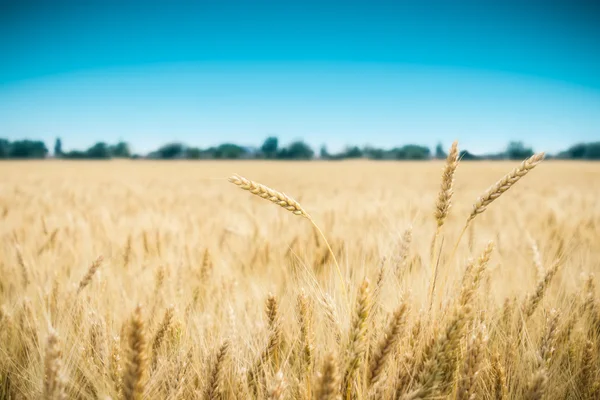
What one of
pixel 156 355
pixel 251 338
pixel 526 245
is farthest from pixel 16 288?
pixel 526 245

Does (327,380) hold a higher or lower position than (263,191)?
lower

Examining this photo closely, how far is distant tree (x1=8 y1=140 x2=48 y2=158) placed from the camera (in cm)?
3803

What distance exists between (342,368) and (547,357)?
1.77 feet

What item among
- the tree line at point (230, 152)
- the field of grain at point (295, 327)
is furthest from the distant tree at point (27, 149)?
the field of grain at point (295, 327)

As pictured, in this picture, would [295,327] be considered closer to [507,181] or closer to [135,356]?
[135,356]

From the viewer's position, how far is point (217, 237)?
2510 millimetres

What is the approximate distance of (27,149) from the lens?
38.7 m

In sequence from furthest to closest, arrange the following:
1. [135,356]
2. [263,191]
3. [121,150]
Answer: [121,150] < [263,191] < [135,356]

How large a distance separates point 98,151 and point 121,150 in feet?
20.0

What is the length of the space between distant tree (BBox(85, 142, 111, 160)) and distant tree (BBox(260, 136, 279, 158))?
23.4 metres

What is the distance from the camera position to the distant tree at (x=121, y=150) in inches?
2029

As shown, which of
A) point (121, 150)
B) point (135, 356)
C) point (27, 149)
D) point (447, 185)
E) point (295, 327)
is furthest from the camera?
point (121, 150)

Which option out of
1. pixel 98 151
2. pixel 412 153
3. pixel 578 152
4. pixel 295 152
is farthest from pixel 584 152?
pixel 98 151

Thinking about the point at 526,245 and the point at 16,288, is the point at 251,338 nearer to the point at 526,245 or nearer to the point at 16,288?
the point at 16,288
